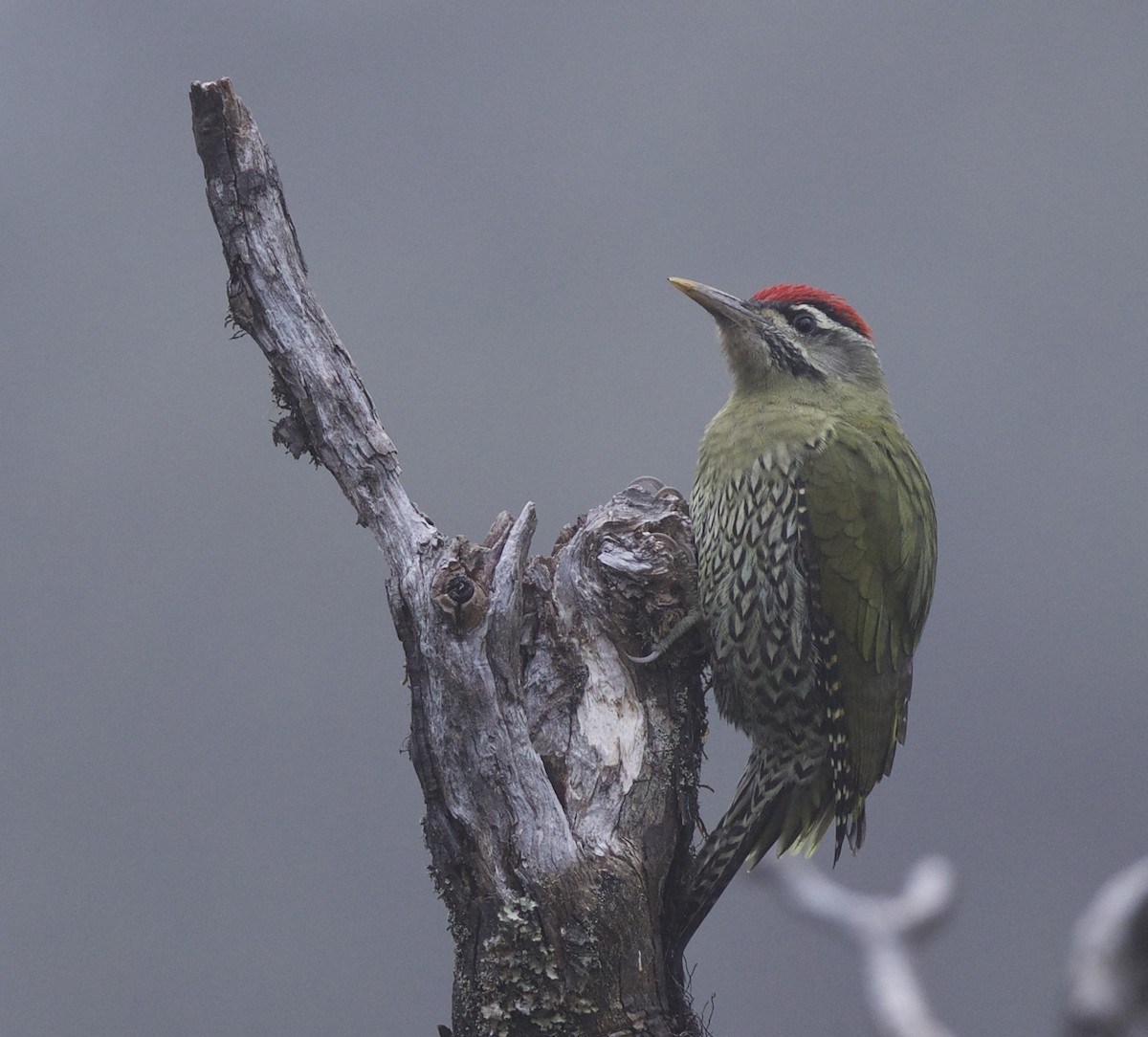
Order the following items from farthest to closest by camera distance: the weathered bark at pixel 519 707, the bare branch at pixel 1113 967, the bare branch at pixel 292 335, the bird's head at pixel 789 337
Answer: the bird's head at pixel 789 337, the bare branch at pixel 292 335, the weathered bark at pixel 519 707, the bare branch at pixel 1113 967

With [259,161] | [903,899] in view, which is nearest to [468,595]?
[259,161]

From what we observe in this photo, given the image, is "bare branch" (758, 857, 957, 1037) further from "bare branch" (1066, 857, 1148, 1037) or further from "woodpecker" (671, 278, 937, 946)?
"bare branch" (1066, 857, 1148, 1037)

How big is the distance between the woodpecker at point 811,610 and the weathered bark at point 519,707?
261mm

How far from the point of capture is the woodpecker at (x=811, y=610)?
10.8ft

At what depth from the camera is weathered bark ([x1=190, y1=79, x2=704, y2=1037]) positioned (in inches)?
103

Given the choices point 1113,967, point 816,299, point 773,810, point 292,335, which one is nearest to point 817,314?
point 816,299

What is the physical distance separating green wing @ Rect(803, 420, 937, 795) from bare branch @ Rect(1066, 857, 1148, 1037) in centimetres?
118

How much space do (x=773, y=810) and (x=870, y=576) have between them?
0.69 m

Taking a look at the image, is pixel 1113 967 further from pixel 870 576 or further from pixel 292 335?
pixel 292 335

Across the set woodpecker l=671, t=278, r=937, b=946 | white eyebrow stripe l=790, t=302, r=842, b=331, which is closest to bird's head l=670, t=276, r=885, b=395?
white eyebrow stripe l=790, t=302, r=842, b=331

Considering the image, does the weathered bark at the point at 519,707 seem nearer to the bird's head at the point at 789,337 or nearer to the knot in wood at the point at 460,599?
the knot in wood at the point at 460,599

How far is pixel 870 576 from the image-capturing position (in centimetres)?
332

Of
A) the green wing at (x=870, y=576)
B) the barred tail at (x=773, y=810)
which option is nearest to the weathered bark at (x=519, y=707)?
the barred tail at (x=773, y=810)

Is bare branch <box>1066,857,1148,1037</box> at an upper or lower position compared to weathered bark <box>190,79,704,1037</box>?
lower
